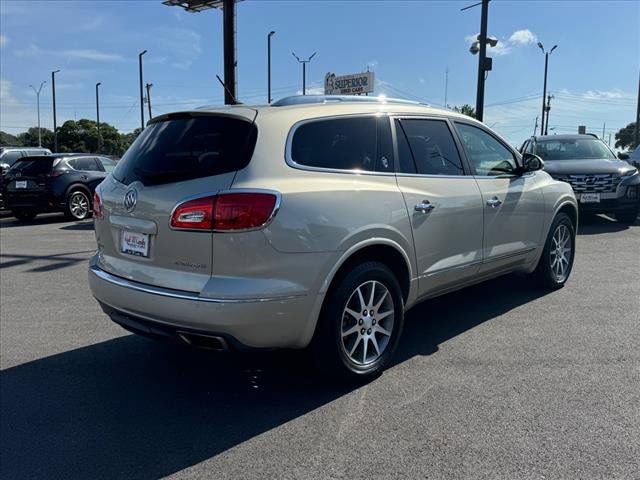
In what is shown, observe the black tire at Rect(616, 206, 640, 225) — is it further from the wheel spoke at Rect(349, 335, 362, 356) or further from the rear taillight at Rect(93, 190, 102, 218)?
the rear taillight at Rect(93, 190, 102, 218)

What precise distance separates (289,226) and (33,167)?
13.0m

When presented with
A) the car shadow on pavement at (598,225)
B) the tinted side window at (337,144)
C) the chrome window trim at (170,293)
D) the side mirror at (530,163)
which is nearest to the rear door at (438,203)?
the tinted side window at (337,144)

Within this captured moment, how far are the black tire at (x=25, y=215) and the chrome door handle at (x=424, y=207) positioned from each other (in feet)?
41.7

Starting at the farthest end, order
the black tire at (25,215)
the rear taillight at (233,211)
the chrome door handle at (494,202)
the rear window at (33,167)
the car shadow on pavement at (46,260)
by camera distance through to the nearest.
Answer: the black tire at (25,215)
the rear window at (33,167)
the car shadow on pavement at (46,260)
the chrome door handle at (494,202)
the rear taillight at (233,211)

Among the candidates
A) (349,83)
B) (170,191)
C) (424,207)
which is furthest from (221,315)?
(349,83)

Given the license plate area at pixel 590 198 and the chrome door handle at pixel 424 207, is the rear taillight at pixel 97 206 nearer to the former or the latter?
the chrome door handle at pixel 424 207

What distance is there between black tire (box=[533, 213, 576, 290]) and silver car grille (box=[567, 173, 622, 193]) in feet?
15.8

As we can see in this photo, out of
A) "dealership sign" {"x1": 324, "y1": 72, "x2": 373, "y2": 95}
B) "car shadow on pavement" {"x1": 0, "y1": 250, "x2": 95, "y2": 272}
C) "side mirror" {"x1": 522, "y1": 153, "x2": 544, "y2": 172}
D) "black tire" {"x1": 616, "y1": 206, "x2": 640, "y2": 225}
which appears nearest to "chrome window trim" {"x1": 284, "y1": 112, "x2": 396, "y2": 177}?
"side mirror" {"x1": 522, "y1": 153, "x2": 544, "y2": 172}

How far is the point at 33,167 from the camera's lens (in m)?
14.1

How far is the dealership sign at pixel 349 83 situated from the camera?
780 inches

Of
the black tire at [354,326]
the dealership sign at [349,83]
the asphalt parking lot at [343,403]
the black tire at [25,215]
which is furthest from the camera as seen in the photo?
the dealership sign at [349,83]

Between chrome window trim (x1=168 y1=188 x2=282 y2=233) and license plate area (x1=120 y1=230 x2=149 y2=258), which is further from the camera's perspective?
license plate area (x1=120 y1=230 x2=149 y2=258)

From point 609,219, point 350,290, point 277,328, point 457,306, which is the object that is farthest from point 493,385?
point 609,219

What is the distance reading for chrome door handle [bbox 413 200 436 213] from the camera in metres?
4.04
